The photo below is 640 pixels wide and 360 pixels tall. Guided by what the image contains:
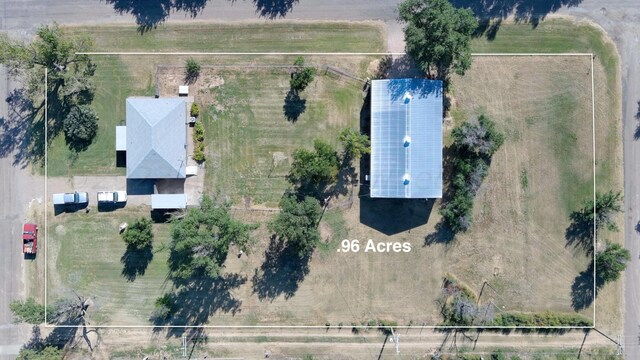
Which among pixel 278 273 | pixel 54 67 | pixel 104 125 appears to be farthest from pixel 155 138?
pixel 278 273

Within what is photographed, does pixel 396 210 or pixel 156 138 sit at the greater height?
pixel 156 138

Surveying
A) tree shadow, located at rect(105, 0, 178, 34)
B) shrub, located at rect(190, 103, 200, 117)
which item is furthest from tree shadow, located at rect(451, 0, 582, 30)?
shrub, located at rect(190, 103, 200, 117)

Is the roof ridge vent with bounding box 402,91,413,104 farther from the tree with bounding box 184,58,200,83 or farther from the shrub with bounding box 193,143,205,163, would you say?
the tree with bounding box 184,58,200,83

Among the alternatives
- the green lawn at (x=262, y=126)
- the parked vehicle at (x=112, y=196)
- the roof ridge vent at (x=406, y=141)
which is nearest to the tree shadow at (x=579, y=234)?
the roof ridge vent at (x=406, y=141)

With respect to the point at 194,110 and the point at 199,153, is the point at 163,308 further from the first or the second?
the point at 194,110

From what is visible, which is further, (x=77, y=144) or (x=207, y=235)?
(x=77, y=144)

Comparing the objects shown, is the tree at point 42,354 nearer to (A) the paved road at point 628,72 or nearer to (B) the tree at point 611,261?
(B) the tree at point 611,261
